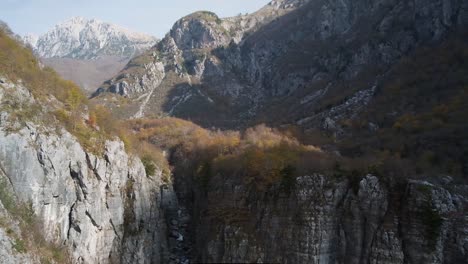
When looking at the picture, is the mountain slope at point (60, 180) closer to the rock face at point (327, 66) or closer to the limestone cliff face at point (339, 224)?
the limestone cliff face at point (339, 224)

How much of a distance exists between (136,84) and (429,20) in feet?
406

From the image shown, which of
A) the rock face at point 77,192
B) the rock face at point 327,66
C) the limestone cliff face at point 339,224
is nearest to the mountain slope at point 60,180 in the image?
the rock face at point 77,192

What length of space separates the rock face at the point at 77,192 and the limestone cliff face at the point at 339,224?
10.5m

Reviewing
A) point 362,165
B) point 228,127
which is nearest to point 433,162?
point 362,165

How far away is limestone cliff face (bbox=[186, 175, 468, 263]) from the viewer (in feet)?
141

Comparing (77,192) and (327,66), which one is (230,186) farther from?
(327,66)

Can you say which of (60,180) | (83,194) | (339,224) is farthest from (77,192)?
(339,224)

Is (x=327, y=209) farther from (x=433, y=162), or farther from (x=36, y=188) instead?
(x=36, y=188)

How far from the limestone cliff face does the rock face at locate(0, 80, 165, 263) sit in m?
10.5

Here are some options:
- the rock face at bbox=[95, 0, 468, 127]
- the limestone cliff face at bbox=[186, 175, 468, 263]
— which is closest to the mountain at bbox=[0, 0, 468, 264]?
the limestone cliff face at bbox=[186, 175, 468, 263]

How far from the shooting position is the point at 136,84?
193250 mm

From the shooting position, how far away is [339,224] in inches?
1937

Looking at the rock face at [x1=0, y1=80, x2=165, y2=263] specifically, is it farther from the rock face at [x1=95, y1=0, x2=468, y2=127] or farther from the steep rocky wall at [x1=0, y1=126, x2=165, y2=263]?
the rock face at [x1=95, y1=0, x2=468, y2=127]

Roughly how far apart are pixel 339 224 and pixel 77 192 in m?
29.4
